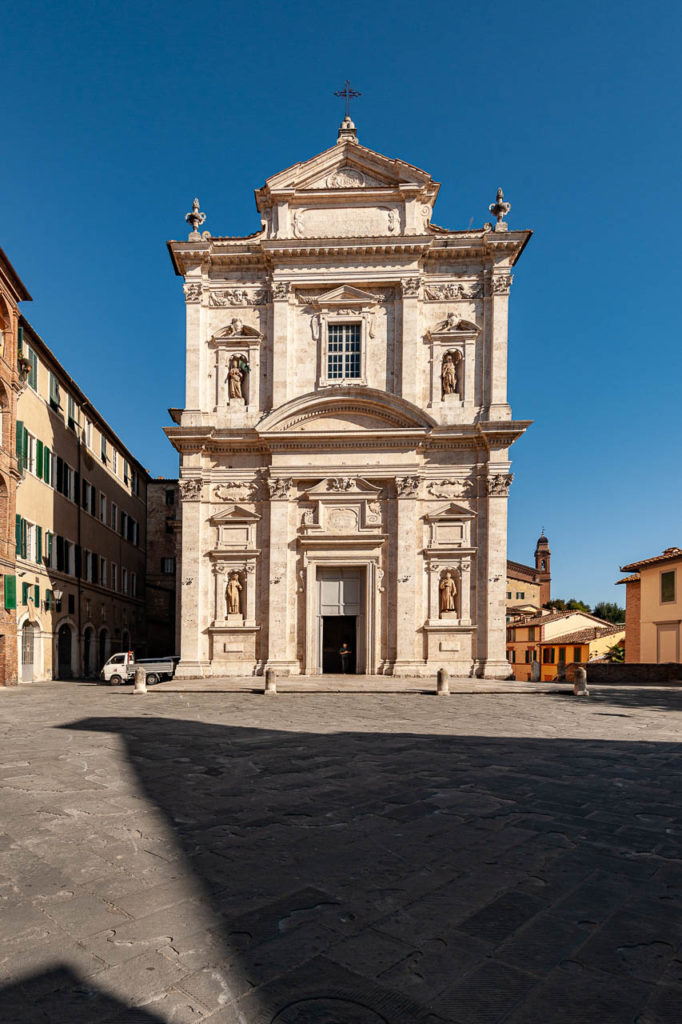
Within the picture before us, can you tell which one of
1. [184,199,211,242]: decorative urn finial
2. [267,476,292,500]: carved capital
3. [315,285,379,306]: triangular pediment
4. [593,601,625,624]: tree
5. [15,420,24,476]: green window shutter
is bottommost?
[593,601,625,624]: tree

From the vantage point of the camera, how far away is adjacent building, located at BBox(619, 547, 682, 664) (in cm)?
3009

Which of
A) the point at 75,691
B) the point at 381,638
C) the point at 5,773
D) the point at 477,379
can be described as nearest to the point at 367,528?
the point at 381,638

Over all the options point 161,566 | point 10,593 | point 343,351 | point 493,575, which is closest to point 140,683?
point 10,593

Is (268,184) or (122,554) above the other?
(268,184)

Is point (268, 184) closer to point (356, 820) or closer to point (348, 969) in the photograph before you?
point (356, 820)

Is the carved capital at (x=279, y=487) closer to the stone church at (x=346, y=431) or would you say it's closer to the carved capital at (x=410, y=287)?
the stone church at (x=346, y=431)

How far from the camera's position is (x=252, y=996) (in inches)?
108

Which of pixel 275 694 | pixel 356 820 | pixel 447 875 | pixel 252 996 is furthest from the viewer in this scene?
pixel 275 694

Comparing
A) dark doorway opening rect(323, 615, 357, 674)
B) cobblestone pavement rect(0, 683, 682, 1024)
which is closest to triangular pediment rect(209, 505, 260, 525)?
dark doorway opening rect(323, 615, 357, 674)

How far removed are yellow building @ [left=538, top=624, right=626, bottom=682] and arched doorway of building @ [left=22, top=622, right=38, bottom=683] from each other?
110 ft

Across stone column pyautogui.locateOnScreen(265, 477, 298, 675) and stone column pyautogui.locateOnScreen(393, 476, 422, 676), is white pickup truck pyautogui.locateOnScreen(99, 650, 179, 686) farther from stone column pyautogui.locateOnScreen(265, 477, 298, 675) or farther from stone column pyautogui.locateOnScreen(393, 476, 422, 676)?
stone column pyautogui.locateOnScreen(393, 476, 422, 676)

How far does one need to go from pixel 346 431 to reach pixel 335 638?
8106 millimetres

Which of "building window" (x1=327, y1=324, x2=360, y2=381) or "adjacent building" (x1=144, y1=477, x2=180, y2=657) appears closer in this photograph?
"building window" (x1=327, y1=324, x2=360, y2=381)

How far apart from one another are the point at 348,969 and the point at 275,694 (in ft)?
50.7
